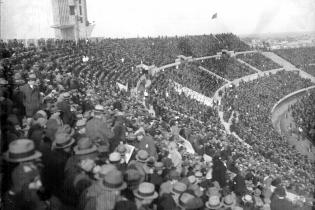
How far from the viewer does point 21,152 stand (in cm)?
514

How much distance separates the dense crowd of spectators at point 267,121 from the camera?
17.4 m

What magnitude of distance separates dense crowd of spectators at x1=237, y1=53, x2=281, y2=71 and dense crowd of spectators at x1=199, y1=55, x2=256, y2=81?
3166mm

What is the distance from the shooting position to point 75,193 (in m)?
5.22

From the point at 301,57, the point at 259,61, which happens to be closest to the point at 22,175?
the point at 259,61

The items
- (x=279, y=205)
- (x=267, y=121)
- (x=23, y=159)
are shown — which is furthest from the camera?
(x=267, y=121)

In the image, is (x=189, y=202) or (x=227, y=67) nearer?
(x=189, y=202)

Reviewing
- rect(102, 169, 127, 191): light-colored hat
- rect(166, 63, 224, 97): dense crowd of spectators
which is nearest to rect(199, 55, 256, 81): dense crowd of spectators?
rect(166, 63, 224, 97): dense crowd of spectators

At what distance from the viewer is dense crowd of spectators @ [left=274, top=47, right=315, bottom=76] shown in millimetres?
59944

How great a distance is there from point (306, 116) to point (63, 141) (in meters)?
29.8

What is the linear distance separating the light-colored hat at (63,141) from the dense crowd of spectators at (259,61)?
49266mm

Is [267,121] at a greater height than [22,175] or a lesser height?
lesser

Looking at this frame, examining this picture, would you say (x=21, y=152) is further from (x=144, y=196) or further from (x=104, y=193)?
(x=144, y=196)

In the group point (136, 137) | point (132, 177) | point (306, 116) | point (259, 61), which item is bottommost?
point (306, 116)

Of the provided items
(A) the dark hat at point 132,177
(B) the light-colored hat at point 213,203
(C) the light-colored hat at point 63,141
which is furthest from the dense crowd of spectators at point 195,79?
(A) the dark hat at point 132,177
